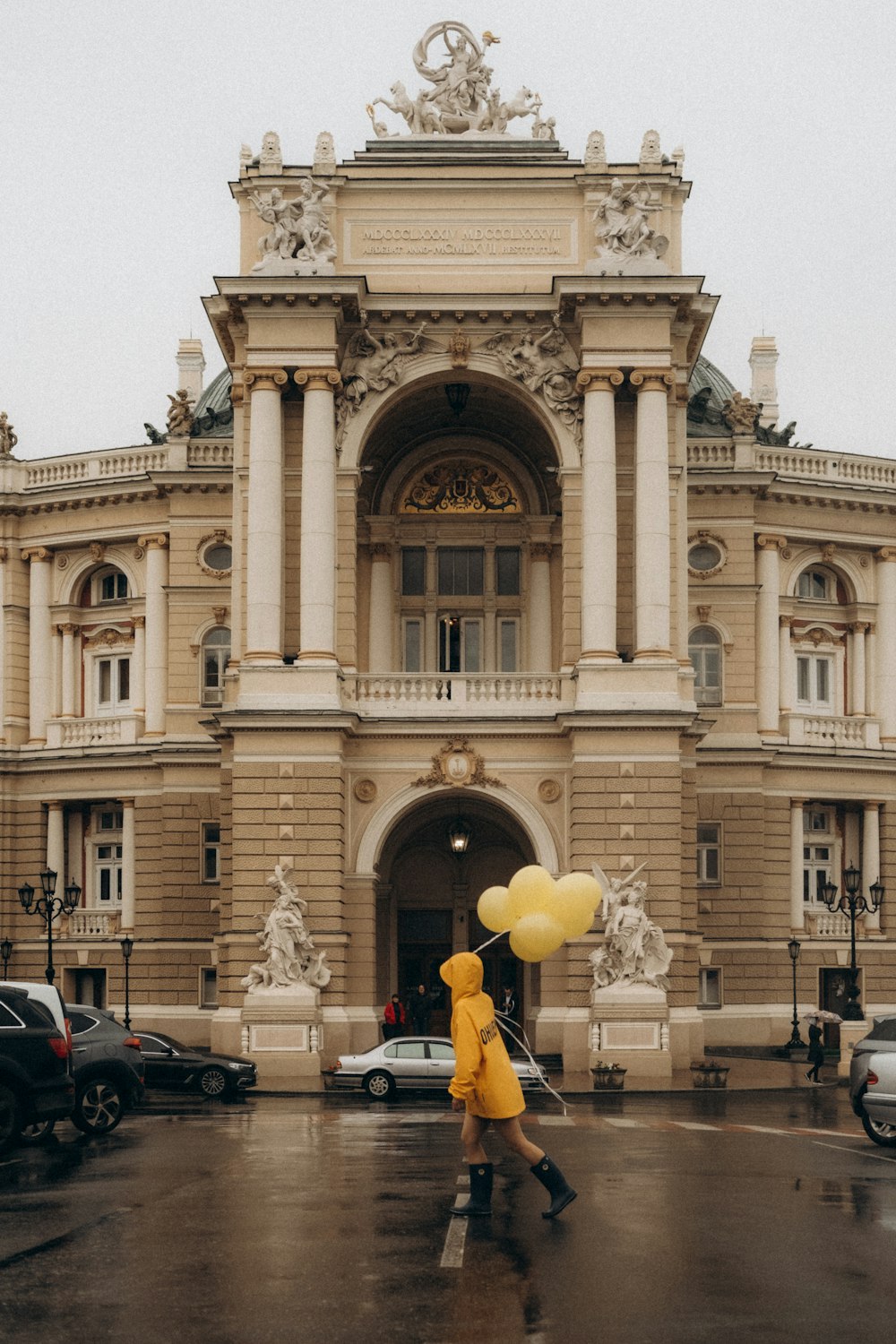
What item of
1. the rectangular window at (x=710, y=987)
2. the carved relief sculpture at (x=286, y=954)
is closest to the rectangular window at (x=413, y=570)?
the carved relief sculpture at (x=286, y=954)

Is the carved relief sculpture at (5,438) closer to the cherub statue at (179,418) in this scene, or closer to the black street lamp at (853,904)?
the cherub statue at (179,418)

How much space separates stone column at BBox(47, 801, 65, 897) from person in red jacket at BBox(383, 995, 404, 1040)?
1734cm

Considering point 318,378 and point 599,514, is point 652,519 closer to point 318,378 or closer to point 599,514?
point 599,514

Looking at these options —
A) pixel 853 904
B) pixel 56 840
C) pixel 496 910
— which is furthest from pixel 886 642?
pixel 496 910

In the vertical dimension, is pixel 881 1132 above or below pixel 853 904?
below

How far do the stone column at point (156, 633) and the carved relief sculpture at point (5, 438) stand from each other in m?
5.70

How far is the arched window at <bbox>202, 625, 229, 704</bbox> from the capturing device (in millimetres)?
55531

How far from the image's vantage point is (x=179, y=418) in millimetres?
56531

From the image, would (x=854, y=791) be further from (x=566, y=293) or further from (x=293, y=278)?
(x=293, y=278)

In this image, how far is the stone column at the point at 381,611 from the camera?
158 feet

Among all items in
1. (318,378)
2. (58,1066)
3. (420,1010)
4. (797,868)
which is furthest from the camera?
(797,868)

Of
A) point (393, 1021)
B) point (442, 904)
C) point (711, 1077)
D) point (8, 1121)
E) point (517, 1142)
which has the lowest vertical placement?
point (711, 1077)

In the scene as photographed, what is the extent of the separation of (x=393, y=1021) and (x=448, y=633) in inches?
434

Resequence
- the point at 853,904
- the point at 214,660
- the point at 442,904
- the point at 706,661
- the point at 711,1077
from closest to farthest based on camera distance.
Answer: the point at 711,1077, the point at 853,904, the point at 442,904, the point at 706,661, the point at 214,660
